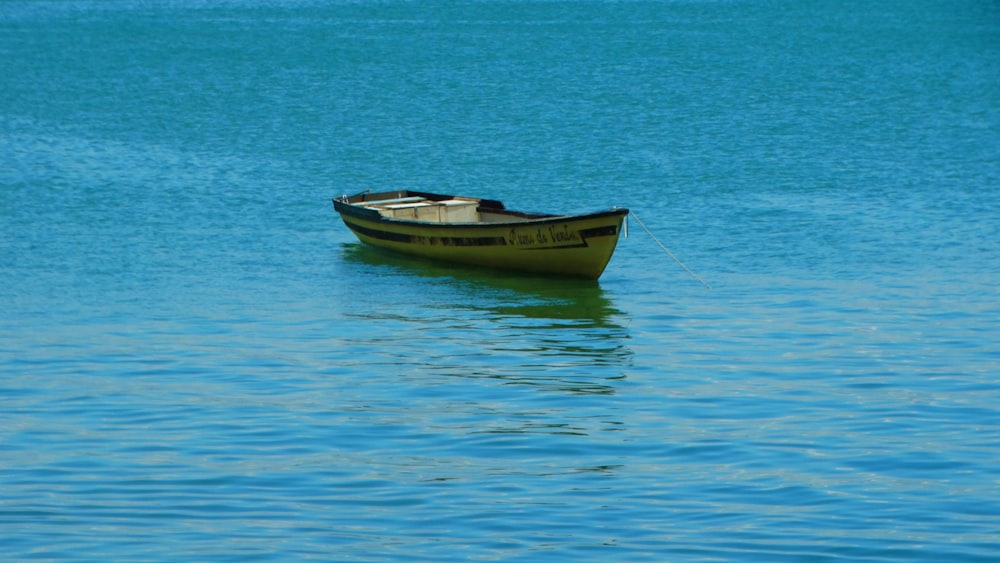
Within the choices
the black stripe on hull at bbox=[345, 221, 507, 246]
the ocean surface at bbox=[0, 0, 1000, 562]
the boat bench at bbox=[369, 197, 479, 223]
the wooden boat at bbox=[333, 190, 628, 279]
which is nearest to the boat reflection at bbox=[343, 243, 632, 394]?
the ocean surface at bbox=[0, 0, 1000, 562]

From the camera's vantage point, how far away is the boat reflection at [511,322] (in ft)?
78.0

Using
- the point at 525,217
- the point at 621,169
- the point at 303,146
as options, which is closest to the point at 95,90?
the point at 303,146

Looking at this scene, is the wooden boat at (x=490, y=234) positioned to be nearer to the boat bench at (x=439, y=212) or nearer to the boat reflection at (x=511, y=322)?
the boat bench at (x=439, y=212)

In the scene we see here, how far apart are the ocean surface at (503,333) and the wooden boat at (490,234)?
511mm

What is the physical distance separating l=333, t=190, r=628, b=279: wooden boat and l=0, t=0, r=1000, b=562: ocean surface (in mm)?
511

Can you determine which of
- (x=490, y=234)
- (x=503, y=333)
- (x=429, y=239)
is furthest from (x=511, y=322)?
(x=429, y=239)

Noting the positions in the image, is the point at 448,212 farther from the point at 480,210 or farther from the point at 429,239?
the point at 429,239

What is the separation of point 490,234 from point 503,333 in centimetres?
613

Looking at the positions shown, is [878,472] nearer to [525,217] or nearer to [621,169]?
[525,217]

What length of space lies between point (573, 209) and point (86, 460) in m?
27.2

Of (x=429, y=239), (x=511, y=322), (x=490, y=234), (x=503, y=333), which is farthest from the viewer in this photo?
(x=429, y=239)

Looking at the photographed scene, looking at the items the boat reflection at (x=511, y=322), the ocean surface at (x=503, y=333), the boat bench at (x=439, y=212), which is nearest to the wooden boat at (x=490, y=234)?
the boat bench at (x=439, y=212)

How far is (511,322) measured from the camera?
28156mm

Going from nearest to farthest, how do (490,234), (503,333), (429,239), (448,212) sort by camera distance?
(503,333)
(490,234)
(429,239)
(448,212)
